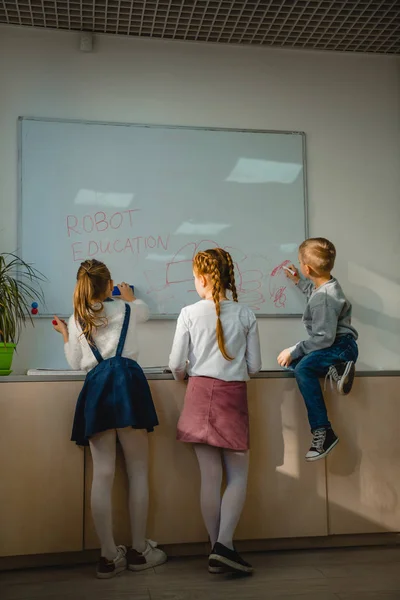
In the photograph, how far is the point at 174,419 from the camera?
2.75 metres

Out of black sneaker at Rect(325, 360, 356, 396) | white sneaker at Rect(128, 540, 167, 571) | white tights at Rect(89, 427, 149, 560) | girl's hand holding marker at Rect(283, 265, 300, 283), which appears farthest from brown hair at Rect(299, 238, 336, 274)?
white sneaker at Rect(128, 540, 167, 571)

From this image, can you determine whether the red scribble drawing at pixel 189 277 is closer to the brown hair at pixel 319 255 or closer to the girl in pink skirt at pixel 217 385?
the brown hair at pixel 319 255

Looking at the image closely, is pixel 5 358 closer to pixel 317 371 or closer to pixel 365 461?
pixel 317 371

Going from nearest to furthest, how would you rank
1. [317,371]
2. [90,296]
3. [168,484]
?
[90,296], [168,484], [317,371]

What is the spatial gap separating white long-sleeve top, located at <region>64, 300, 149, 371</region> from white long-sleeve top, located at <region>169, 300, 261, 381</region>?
18 centimetres

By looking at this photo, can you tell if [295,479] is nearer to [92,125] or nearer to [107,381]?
[107,381]

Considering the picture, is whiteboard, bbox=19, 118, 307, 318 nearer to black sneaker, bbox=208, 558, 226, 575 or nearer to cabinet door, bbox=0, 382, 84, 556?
cabinet door, bbox=0, 382, 84, 556

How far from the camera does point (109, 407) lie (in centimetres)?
251

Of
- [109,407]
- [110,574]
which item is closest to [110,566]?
[110,574]

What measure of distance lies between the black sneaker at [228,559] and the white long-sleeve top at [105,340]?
77cm

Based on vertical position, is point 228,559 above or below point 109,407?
below

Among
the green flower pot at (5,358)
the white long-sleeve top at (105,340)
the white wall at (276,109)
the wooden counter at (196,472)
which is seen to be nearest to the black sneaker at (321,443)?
the wooden counter at (196,472)

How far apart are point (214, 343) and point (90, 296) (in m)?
0.51

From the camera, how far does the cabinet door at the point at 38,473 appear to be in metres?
2.57
